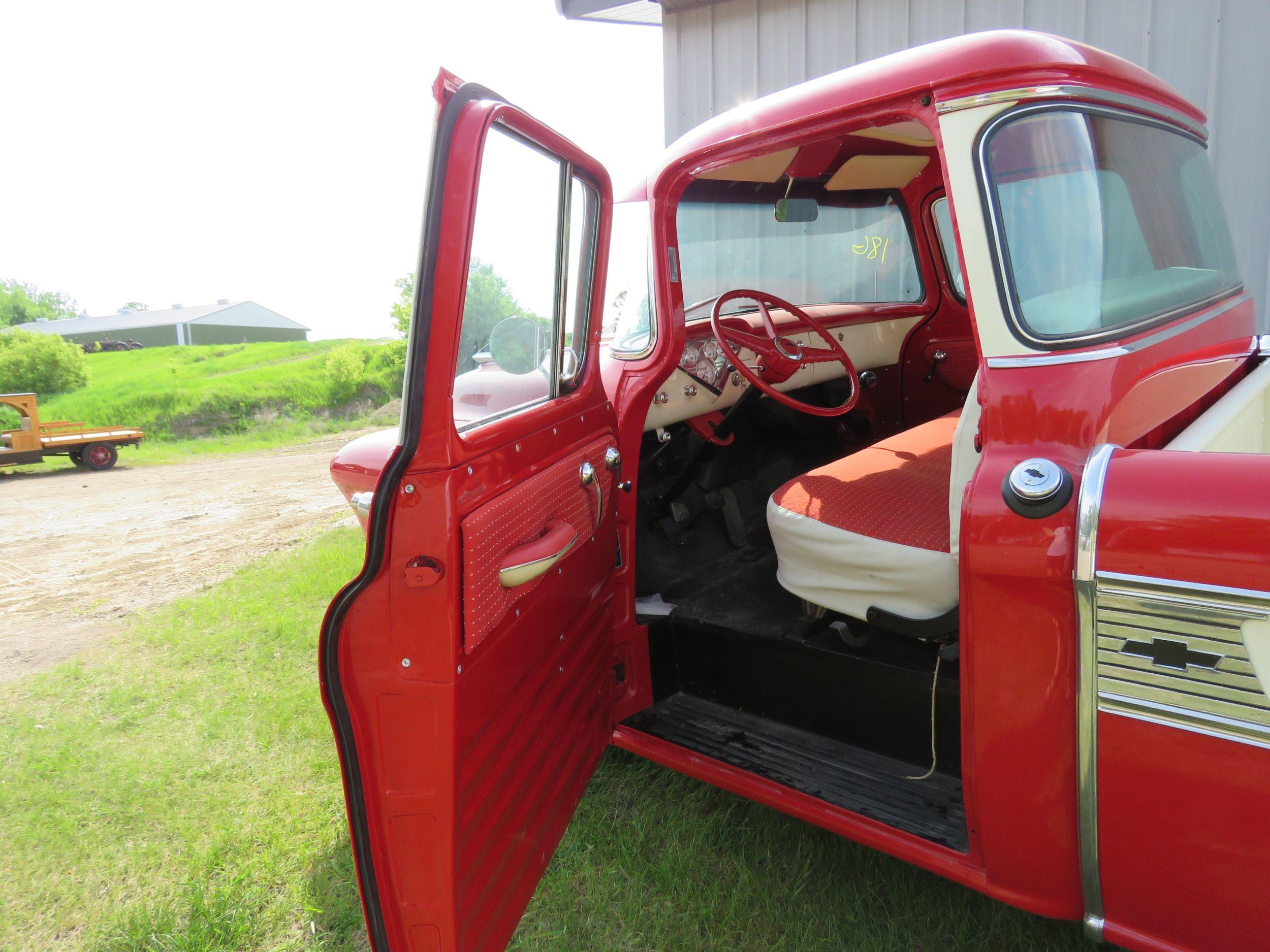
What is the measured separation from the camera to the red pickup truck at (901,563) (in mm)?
1266

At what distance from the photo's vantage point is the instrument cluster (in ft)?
9.73

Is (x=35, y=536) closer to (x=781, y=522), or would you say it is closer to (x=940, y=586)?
(x=781, y=522)

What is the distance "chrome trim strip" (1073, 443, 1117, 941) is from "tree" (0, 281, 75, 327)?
174ft

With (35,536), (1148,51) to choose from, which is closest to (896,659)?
(1148,51)

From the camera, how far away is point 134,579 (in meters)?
5.36

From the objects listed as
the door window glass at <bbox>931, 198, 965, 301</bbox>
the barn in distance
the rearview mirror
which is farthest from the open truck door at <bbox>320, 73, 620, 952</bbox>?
the barn in distance

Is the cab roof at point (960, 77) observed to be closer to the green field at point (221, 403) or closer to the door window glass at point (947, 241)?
the door window glass at point (947, 241)

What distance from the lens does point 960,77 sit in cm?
153

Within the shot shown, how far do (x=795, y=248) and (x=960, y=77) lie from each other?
198cm

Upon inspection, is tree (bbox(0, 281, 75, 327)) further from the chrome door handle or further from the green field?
the chrome door handle

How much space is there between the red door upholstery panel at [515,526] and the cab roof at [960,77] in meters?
0.97

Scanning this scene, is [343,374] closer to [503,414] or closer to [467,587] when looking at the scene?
[503,414]

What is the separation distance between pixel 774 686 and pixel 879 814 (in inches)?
21.7

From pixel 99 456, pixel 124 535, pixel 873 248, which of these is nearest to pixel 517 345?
pixel 873 248
